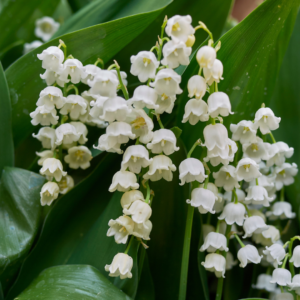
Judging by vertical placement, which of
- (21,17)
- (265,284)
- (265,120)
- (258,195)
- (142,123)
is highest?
(21,17)

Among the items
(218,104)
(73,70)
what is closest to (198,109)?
(218,104)

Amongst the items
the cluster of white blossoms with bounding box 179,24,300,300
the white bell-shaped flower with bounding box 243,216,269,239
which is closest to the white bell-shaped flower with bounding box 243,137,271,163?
the cluster of white blossoms with bounding box 179,24,300,300

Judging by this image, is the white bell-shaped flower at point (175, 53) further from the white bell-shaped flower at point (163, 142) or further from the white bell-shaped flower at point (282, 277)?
the white bell-shaped flower at point (282, 277)

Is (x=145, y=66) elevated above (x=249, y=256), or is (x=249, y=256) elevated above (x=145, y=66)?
(x=145, y=66)

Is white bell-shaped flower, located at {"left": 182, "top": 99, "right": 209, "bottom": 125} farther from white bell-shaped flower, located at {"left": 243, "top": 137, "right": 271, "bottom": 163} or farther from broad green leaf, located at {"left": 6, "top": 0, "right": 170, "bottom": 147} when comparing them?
broad green leaf, located at {"left": 6, "top": 0, "right": 170, "bottom": 147}

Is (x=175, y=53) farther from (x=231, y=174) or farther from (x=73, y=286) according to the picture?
(x=73, y=286)

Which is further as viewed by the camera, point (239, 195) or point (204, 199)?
point (239, 195)
